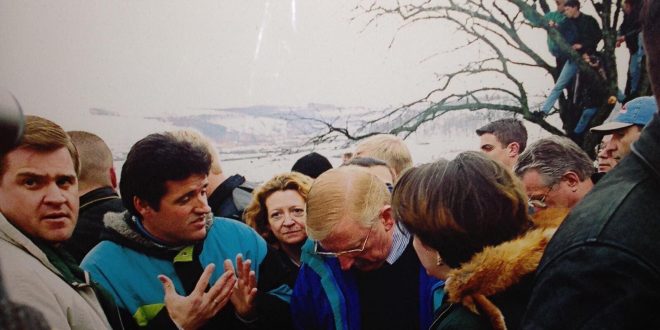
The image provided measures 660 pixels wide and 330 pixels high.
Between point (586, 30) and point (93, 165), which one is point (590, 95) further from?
point (93, 165)

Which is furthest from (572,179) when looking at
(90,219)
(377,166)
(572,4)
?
(572,4)

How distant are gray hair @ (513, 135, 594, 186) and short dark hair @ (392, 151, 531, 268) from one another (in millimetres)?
857

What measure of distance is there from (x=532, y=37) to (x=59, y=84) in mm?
2854

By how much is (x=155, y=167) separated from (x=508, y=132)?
1.98 meters

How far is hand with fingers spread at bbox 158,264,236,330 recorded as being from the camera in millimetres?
1344

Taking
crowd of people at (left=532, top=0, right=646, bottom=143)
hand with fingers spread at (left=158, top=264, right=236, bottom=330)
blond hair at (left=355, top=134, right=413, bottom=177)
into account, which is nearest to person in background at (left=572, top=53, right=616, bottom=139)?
crowd of people at (left=532, top=0, right=646, bottom=143)

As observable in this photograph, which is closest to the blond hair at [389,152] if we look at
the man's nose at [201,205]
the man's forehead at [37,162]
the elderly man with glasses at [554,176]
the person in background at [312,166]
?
the person in background at [312,166]

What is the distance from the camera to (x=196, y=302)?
53.4 inches

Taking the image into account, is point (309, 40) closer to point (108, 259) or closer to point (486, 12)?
point (486, 12)

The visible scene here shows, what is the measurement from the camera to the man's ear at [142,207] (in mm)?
1454

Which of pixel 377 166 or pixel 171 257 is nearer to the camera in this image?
pixel 171 257

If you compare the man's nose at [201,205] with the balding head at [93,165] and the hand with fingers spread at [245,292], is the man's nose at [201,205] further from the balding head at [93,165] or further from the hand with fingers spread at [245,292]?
the balding head at [93,165]

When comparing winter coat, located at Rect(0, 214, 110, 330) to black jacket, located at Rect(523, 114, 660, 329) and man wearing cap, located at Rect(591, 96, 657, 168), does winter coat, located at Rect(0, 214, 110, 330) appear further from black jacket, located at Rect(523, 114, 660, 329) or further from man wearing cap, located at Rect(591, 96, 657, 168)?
man wearing cap, located at Rect(591, 96, 657, 168)

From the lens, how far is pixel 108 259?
142 centimetres
